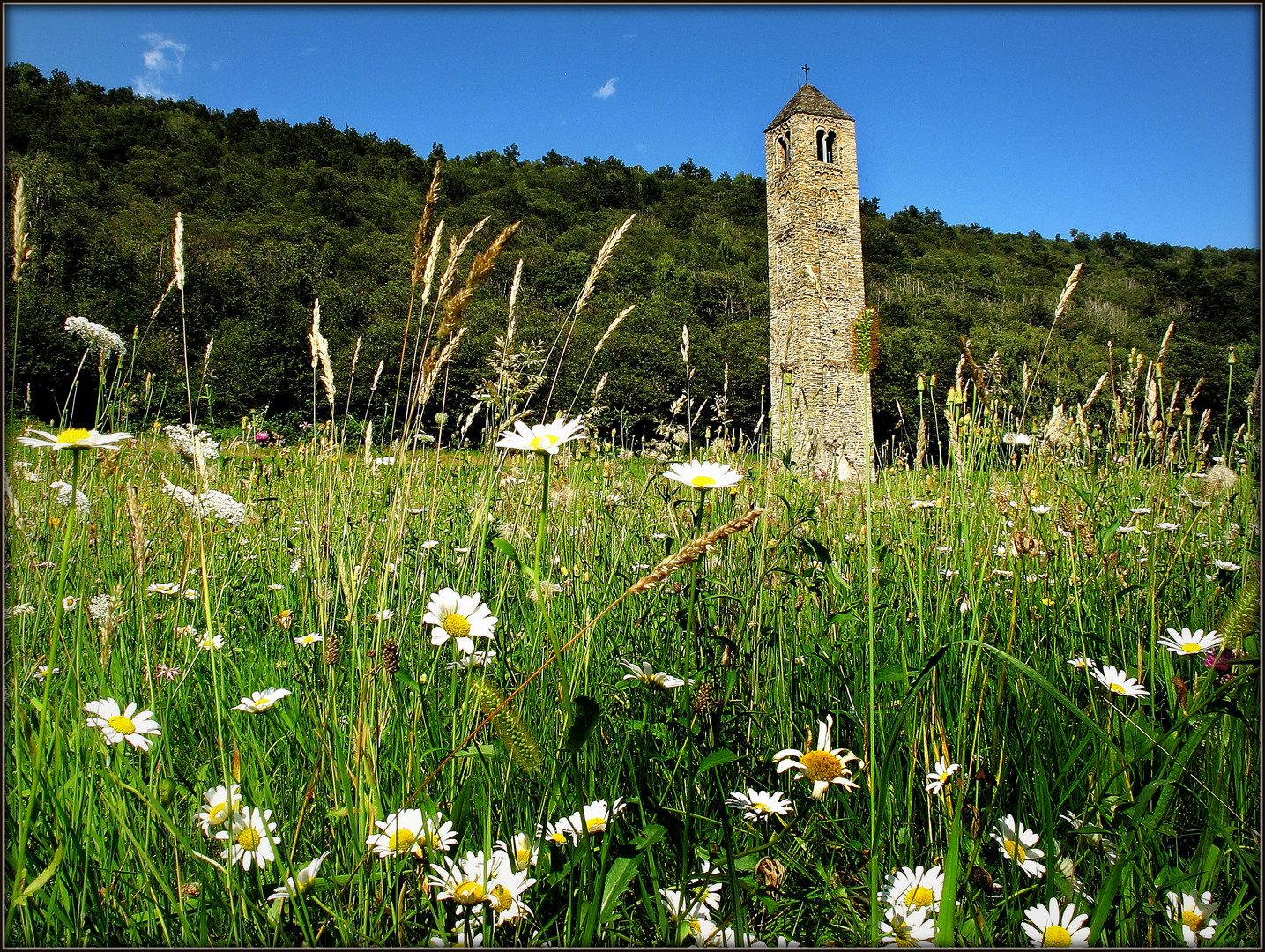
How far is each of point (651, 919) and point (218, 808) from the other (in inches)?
19.9

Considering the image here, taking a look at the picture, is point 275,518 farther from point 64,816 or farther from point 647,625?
point 64,816

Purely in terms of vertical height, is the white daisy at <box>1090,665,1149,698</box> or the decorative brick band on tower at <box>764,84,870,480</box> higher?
the decorative brick band on tower at <box>764,84,870,480</box>

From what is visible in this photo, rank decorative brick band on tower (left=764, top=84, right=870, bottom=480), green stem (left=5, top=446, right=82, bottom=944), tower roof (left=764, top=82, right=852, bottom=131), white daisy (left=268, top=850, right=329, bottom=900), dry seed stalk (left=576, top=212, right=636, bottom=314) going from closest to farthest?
green stem (left=5, top=446, right=82, bottom=944), white daisy (left=268, top=850, right=329, bottom=900), dry seed stalk (left=576, top=212, right=636, bottom=314), decorative brick band on tower (left=764, top=84, right=870, bottom=480), tower roof (left=764, top=82, right=852, bottom=131)

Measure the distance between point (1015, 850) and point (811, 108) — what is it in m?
21.6

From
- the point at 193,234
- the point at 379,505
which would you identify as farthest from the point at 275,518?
the point at 193,234

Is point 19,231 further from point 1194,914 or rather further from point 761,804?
point 1194,914

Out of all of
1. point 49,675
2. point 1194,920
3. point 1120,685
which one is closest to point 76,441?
point 49,675

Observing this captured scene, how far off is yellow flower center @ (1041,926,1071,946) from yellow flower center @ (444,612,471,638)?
0.69 meters

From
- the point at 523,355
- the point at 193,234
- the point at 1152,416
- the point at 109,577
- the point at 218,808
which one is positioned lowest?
the point at 218,808

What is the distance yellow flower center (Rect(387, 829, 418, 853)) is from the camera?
0.71 m

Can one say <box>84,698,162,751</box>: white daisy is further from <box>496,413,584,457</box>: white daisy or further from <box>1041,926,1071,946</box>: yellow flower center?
<box>1041,926,1071,946</box>: yellow flower center

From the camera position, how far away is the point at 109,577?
56.1 inches

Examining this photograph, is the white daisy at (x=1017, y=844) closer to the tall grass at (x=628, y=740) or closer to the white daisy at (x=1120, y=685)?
the tall grass at (x=628, y=740)

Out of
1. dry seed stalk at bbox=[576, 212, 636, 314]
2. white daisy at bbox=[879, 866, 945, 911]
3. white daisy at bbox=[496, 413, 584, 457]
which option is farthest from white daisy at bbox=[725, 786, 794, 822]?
dry seed stalk at bbox=[576, 212, 636, 314]
